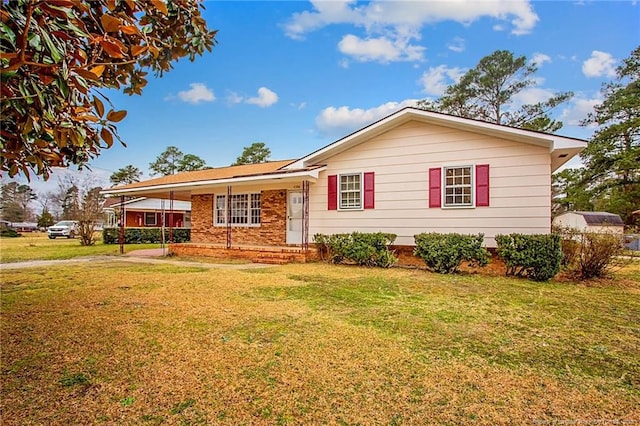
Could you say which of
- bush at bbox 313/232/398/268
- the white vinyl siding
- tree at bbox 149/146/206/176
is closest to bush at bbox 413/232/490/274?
bush at bbox 313/232/398/268

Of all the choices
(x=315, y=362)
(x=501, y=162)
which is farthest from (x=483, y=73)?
(x=315, y=362)

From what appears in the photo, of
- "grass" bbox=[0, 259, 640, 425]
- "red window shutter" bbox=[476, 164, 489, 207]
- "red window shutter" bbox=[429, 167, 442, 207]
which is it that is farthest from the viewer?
"red window shutter" bbox=[429, 167, 442, 207]

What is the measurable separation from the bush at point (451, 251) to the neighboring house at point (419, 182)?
126 centimetres

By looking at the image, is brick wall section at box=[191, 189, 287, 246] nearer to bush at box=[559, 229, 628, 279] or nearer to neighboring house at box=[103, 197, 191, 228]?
bush at box=[559, 229, 628, 279]

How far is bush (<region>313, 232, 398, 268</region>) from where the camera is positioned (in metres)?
9.71

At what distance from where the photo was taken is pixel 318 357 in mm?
3287

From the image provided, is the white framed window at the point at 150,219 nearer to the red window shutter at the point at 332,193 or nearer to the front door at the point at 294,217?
the front door at the point at 294,217

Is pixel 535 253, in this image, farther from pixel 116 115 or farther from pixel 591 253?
pixel 116 115

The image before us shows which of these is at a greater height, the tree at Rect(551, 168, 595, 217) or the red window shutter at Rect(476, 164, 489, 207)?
the tree at Rect(551, 168, 595, 217)

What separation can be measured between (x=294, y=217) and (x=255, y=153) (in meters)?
25.3

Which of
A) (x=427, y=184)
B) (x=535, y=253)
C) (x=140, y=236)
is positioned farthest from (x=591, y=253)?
(x=140, y=236)

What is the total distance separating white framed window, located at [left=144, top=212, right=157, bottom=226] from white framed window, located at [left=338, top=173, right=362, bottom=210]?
24476 mm

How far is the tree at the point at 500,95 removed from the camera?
21797 mm

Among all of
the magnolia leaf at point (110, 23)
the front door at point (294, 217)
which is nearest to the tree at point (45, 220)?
the front door at point (294, 217)
